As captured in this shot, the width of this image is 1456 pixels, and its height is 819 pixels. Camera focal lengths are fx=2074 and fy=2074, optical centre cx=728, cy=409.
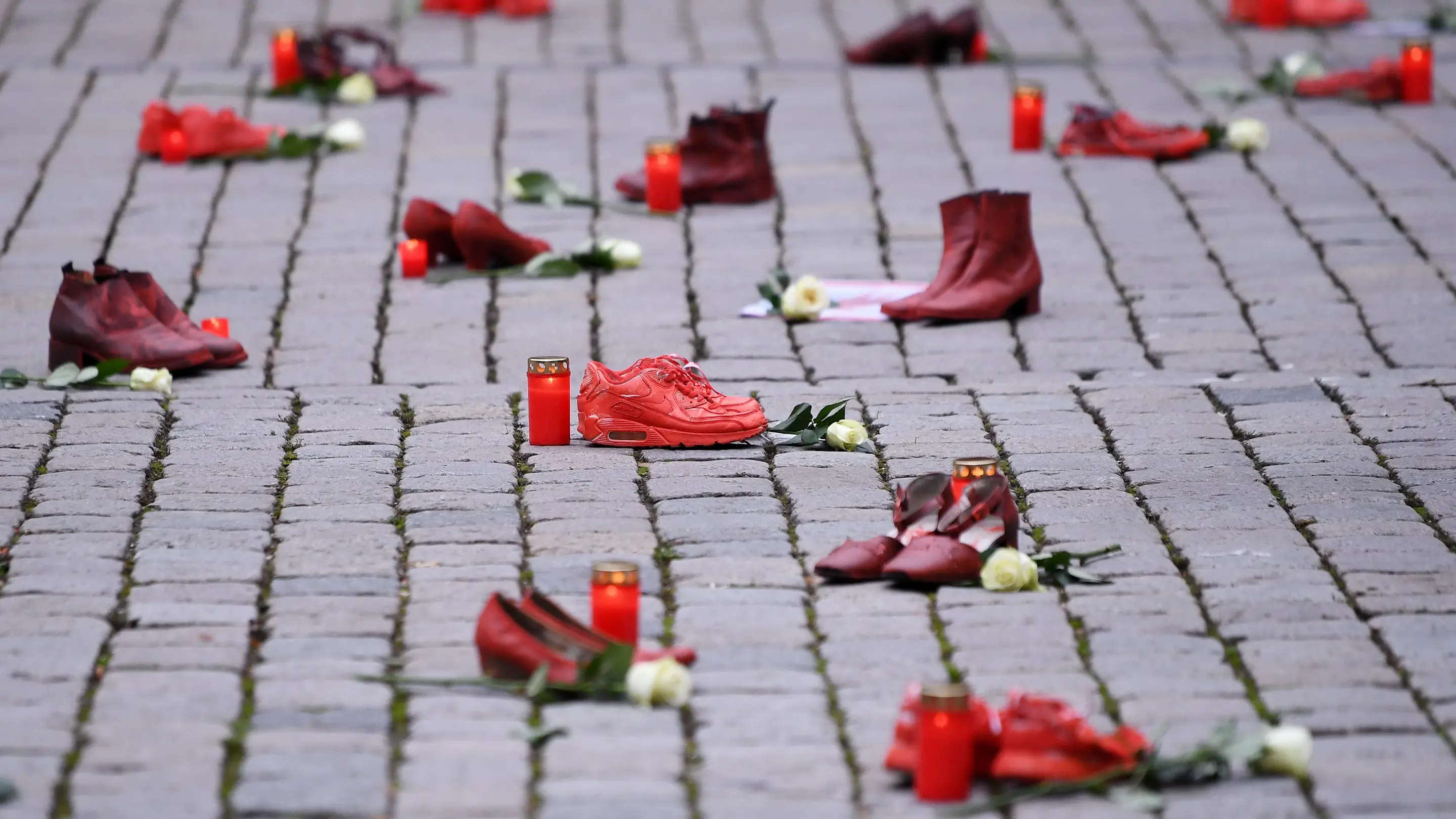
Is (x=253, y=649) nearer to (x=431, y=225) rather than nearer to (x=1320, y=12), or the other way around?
(x=431, y=225)

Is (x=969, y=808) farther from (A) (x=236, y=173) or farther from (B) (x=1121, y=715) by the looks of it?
(A) (x=236, y=173)

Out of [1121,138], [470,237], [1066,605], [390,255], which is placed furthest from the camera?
[1121,138]

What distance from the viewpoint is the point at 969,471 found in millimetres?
4527

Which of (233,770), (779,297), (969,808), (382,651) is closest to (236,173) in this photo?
(779,297)

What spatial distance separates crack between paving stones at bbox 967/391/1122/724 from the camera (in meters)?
3.91

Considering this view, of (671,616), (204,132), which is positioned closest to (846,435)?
(671,616)

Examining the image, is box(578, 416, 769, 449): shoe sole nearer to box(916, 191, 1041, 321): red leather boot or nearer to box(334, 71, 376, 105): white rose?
box(916, 191, 1041, 321): red leather boot

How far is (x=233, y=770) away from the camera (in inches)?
142

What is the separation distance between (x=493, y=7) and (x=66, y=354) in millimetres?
5816

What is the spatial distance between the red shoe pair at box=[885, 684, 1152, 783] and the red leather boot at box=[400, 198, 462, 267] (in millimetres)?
4042

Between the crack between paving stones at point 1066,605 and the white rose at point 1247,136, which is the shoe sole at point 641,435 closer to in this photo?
the crack between paving stones at point 1066,605

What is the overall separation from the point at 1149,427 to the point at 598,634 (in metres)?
2.20

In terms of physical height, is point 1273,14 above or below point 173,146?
below

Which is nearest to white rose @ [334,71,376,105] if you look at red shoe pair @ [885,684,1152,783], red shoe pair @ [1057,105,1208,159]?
red shoe pair @ [1057,105,1208,159]
